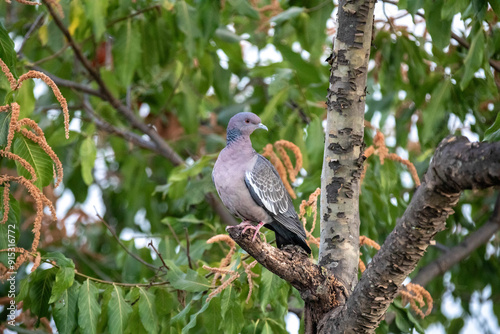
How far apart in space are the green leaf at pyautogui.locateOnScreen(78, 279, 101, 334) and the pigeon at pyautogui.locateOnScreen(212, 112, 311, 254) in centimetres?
94

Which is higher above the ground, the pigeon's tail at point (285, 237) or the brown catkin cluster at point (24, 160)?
the brown catkin cluster at point (24, 160)

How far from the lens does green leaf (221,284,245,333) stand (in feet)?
10.3

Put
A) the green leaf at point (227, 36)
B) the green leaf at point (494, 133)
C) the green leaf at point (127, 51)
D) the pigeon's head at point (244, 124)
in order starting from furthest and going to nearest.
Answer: the green leaf at point (227, 36)
the green leaf at point (127, 51)
the pigeon's head at point (244, 124)
the green leaf at point (494, 133)

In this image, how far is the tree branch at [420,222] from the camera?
2.02 meters

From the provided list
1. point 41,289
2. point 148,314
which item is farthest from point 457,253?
point 41,289

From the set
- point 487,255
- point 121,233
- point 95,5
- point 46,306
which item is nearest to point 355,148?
point 46,306

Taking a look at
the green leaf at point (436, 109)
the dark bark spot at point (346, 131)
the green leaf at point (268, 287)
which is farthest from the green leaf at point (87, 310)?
the green leaf at point (436, 109)

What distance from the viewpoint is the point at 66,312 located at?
125 inches

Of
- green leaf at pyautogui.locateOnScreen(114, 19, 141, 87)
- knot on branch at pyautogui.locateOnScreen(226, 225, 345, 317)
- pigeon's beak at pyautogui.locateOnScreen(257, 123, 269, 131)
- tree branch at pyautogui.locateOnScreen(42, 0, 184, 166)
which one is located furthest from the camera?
tree branch at pyautogui.locateOnScreen(42, 0, 184, 166)

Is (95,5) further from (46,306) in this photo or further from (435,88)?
→ (435,88)

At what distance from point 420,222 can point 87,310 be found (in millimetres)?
1731

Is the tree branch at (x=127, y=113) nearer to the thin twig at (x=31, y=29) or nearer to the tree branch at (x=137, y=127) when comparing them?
the tree branch at (x=137, y=127)

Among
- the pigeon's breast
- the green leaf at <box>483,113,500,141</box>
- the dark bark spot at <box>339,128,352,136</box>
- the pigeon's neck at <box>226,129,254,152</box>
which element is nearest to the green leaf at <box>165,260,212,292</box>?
the pigeon's breast

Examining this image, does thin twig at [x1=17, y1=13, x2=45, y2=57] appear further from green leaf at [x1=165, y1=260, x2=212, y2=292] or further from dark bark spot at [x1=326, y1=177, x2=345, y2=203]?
dark bark spot at [x1=326, y1=177, x2=345, y2=203]
